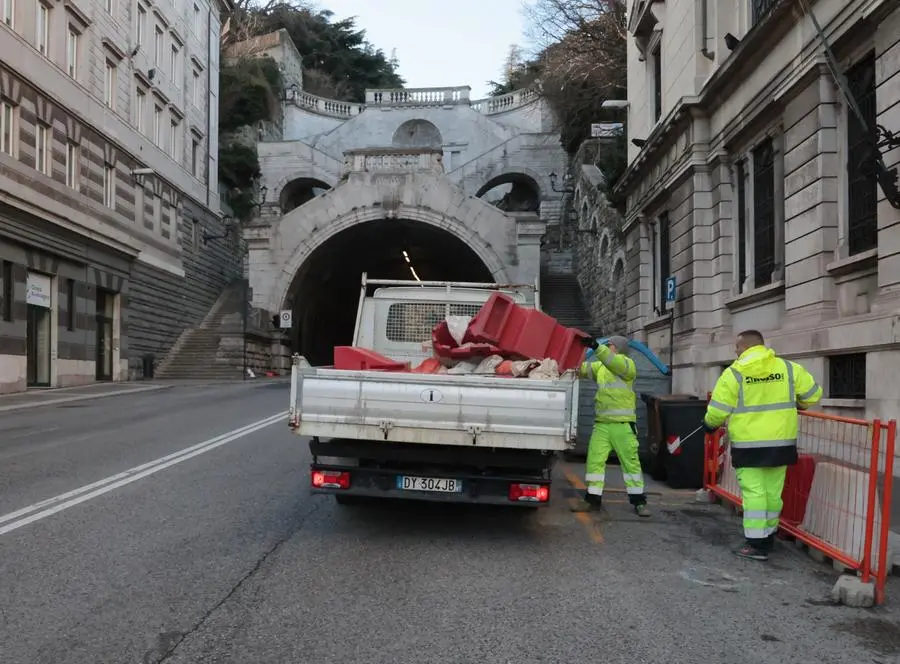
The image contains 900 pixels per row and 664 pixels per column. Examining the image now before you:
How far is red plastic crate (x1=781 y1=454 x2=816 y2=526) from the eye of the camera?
6.15 meters

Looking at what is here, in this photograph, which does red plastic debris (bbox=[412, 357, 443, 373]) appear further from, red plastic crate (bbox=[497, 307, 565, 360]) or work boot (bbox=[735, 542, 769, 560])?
work boot (bbox=[735, 542, 769, 560])

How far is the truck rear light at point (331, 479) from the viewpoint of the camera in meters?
5.95

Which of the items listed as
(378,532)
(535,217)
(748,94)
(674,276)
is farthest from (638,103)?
(378,532)

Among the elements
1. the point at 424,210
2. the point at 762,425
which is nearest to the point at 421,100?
the point at 424,210

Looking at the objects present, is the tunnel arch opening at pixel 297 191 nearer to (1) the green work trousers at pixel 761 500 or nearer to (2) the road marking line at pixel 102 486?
(2) the road marking line at pixel 102 486

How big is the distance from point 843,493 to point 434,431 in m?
2.96

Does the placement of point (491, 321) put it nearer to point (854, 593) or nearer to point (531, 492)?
point (531, 492)

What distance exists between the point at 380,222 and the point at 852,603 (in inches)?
1259

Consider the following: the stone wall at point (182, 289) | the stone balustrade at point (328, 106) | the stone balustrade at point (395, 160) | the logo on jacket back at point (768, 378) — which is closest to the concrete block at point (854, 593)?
the logo on jacket back at point (768, 378)

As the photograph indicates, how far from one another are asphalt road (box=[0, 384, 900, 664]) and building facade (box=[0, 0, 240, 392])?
52.8 ft

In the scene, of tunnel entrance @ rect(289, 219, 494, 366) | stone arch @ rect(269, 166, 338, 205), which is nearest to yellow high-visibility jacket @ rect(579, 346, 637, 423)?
tunnel entrance @ rect(289, 219, 494, 366)

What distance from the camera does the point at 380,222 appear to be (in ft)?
117

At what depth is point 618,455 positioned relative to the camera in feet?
23.7

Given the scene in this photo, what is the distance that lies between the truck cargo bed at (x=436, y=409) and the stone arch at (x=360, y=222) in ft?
93.8
